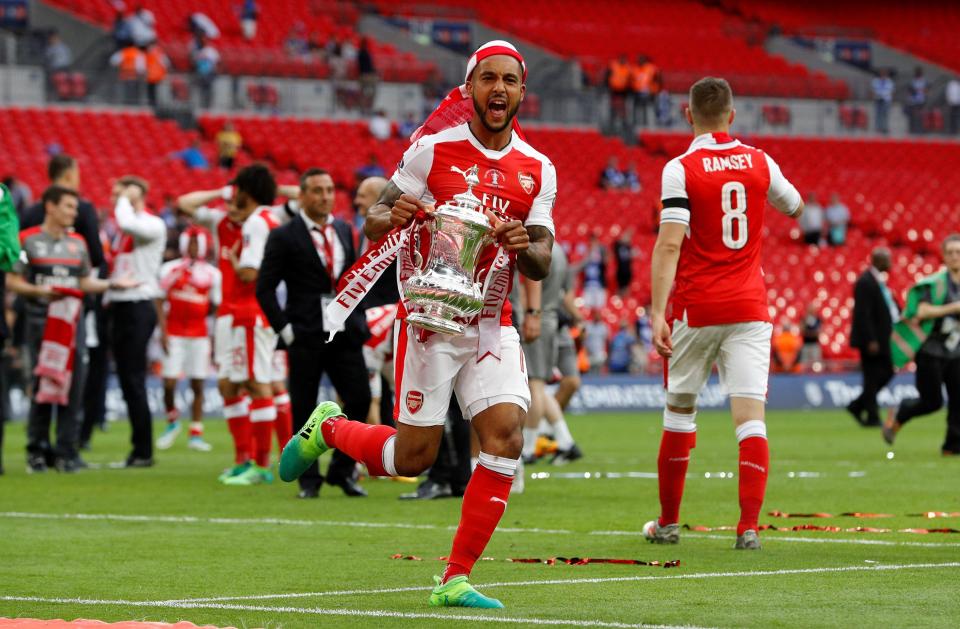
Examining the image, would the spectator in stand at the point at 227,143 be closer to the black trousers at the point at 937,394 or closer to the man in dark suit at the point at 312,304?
the black trousers at the point at 937,394

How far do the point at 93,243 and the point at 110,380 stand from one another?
33.2ft

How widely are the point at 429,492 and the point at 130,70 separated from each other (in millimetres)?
25666

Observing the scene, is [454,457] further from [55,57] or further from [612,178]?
[612,178]

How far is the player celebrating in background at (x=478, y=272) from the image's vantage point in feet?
23.3

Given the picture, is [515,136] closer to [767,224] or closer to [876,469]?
[876,469]

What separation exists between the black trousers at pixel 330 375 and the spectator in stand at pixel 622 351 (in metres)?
19.9

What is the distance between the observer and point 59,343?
1505 cm

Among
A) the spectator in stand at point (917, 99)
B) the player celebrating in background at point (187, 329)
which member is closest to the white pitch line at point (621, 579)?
the player celebrating in background at point (187, 329)

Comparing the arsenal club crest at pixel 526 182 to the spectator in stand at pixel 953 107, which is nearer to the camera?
the arsenal club crest at pixel 526 182

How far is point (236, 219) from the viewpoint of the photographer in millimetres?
14508

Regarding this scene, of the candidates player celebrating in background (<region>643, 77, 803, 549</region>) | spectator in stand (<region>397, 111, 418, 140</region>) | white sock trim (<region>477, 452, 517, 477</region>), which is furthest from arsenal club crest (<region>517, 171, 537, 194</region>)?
spectator in stand (<region>397, 111, 418, 140</region>)

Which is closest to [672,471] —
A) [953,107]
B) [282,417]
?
[282,417]

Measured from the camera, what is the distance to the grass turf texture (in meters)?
6.82

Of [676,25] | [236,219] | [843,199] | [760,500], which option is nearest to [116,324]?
[236,219]
